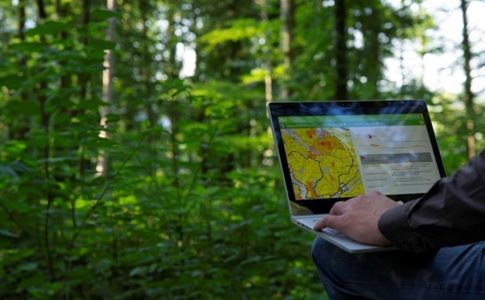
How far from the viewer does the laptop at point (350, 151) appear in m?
1.88

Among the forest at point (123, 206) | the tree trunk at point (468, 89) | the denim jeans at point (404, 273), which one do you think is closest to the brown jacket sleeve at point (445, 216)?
the denim jeans at point (404, 273)

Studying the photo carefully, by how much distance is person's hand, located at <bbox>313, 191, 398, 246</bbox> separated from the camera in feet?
4.88

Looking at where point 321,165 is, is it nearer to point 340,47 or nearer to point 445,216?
point 445,216

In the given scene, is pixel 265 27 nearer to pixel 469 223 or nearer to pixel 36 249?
pixel 36 249

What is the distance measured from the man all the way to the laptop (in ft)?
0.65

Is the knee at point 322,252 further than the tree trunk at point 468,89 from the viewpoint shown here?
No

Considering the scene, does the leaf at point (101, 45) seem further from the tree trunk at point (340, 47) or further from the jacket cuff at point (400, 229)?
the tree trunk at point (340, 47)

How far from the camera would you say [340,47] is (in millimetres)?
6465

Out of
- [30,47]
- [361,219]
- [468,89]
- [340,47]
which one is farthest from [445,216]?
[468,89]

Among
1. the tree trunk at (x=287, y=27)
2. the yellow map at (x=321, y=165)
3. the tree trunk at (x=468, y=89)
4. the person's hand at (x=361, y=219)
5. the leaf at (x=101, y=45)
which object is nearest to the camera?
the person's hand at (x=361, y=219)

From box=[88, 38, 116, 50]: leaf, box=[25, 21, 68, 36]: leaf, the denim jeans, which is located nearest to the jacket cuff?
the denim jeans

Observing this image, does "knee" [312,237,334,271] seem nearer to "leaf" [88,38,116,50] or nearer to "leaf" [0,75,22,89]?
"leaf" [88,38,116,50]

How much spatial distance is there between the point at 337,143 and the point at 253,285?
2212 millimetres

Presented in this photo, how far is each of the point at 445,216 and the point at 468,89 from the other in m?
6.48
